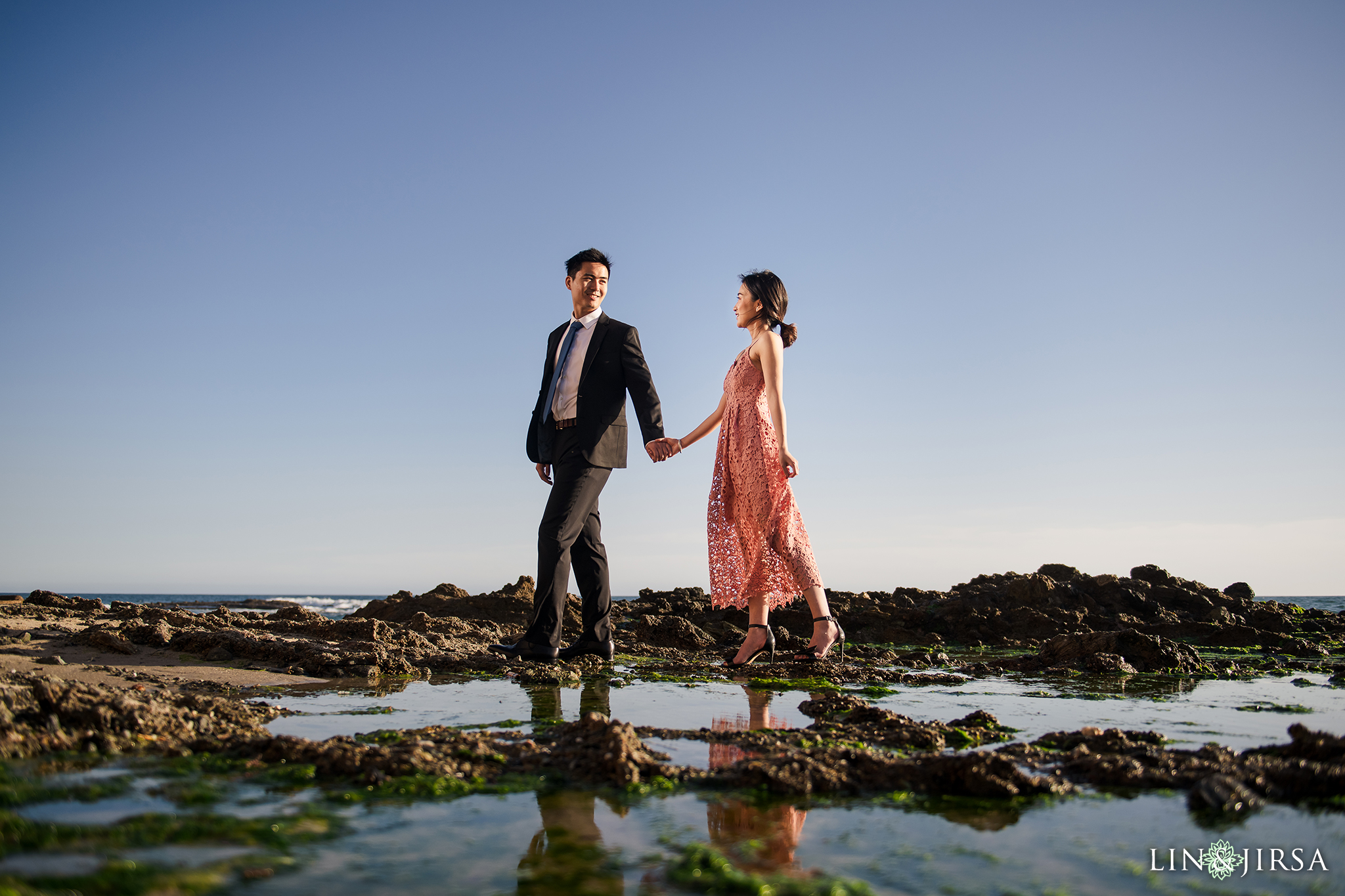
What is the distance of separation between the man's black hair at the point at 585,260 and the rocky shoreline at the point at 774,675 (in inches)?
102

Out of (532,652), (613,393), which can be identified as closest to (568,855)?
(532,652)

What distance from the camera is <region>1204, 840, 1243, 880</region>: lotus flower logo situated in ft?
4.74

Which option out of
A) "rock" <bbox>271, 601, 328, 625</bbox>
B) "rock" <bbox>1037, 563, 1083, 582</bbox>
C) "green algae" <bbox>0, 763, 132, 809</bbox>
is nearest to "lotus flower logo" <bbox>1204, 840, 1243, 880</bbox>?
"green algae" <bbox>0, 763, 132, 809</bbox>

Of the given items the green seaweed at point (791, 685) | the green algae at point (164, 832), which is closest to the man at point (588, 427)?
the green seaweed at point (791, 685)

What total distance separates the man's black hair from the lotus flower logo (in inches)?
181

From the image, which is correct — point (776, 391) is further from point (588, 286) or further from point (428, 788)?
point (428, 788)

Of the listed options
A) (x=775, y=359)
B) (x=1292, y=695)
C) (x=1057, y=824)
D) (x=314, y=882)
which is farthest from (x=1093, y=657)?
(x=314, y=882)

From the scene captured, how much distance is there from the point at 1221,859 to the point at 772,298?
4.52 meters

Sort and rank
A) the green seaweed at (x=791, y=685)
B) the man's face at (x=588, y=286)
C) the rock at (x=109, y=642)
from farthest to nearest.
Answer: the man's face at (x=588, y=286), the rock at (x=109, y=642), the green seaweed at (x=791, y=685)

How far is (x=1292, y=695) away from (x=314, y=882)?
15.0 feet

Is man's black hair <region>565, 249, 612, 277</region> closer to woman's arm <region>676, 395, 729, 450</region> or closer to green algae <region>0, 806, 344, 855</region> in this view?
woman's arm <region>676, 395, 729, 450</region>

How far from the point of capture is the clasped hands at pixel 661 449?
5.30 m

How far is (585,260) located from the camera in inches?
212

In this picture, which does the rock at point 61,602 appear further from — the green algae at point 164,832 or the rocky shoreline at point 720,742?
the green algae at point 164,832
